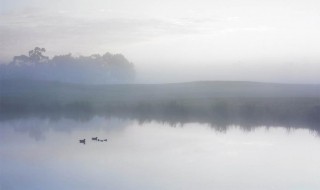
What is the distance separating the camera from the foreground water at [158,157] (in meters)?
12.3

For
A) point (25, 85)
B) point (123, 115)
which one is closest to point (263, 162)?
point (123, 115)

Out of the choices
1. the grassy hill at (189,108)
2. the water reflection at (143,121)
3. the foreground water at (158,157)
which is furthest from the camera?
the grassy hill at (189,108)

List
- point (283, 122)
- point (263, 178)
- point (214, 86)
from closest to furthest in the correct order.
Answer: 1. point (263, 178)
2. point (283, 122)
3. point (214, 86)

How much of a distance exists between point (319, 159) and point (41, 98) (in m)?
23.7

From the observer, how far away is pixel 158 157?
15.3m

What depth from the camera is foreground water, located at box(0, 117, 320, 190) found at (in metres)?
12.3

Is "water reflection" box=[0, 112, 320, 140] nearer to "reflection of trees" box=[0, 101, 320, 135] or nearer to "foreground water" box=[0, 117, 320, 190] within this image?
"reflection of trees" box=[0, 101, 320, 135]

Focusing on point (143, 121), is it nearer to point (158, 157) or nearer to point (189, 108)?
point (189, 108)

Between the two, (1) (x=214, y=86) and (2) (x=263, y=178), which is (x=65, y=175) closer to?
(2) (x=263, y=178)

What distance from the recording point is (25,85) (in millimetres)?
42594

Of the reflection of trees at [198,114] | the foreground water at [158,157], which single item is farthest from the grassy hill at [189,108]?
the foreground water at [158,157]

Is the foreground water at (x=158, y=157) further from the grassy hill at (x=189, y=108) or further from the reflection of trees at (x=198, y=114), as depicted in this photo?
the grassy hill at (x=189, y=108)

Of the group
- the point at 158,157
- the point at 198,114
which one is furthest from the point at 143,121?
the point at 158,157

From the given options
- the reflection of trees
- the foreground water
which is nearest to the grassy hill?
the reflection of trees
